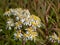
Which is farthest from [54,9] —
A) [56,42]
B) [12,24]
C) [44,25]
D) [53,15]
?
[12,24]

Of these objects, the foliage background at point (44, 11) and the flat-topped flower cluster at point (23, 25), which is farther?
the foliage background at point (44, 11)

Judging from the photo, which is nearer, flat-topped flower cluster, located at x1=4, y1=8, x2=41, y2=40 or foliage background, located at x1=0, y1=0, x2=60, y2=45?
flat-topped flower cluster, located at x1=4, y1=8, x2=41, y2=40

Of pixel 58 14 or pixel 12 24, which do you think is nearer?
pixel 12 24

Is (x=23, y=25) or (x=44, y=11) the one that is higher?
(x=44, y=11)

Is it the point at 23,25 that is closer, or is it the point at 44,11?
the point at 23,25

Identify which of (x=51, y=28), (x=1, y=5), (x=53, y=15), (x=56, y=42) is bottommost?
(x=56, y=42)

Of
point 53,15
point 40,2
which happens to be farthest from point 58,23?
point 40,2

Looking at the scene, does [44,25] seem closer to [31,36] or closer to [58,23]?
[58,23]

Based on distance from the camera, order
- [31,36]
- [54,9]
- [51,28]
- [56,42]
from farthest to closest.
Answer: [54,9], [51,28], [56,42], [31,36]

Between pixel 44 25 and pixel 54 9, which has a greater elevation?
pixel 54 9

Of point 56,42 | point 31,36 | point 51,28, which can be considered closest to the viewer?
point 31,36
